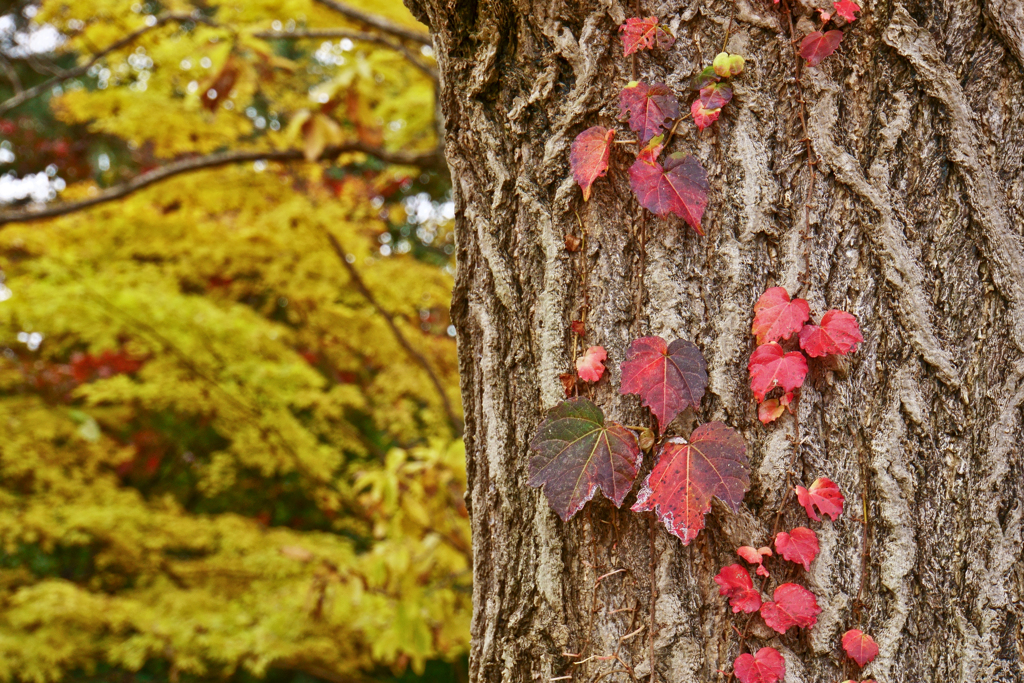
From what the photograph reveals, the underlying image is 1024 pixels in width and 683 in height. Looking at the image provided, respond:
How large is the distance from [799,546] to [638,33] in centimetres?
58

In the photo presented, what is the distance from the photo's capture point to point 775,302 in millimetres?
715

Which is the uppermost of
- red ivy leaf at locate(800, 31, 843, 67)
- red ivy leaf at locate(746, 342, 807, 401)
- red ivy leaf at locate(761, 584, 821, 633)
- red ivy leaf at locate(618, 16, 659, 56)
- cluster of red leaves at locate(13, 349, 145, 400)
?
cluster of red leaves at locate(13, 349, 145, 400)

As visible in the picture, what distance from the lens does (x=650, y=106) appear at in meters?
0.73

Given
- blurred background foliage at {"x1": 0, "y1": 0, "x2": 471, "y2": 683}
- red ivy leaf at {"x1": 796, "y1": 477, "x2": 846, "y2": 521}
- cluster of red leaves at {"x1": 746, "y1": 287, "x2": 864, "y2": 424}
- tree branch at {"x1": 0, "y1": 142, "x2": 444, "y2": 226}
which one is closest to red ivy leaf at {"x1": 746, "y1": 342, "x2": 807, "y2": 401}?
cluster of red leaves at {"x1": 746, "y1": 287, "x2": 864, "y2": 424}

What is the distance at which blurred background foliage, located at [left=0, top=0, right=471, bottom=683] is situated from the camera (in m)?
2.60

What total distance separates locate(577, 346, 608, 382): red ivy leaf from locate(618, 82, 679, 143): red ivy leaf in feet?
0.79

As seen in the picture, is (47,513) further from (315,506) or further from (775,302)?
(775,302)

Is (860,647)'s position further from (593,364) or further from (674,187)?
(674,187)

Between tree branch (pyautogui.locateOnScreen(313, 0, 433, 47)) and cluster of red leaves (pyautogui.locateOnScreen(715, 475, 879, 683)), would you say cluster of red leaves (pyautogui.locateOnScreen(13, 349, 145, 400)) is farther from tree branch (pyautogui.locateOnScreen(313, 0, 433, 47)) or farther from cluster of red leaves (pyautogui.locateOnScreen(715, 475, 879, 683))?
cluster of red leaves (pyautogui.locateOnScreen(715, 475, 879, 683))

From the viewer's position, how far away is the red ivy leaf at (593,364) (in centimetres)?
75

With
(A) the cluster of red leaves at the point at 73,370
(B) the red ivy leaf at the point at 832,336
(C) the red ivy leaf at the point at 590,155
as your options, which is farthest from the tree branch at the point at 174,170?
(B) the red ivy leaf at the point at 832,336

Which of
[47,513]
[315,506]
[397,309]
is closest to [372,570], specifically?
[397,309]

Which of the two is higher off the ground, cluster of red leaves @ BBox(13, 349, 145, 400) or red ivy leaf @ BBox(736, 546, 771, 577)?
cluster of red leaves @ BBox(13, 349, 145, 400)

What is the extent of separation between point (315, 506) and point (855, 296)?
5150 mm
